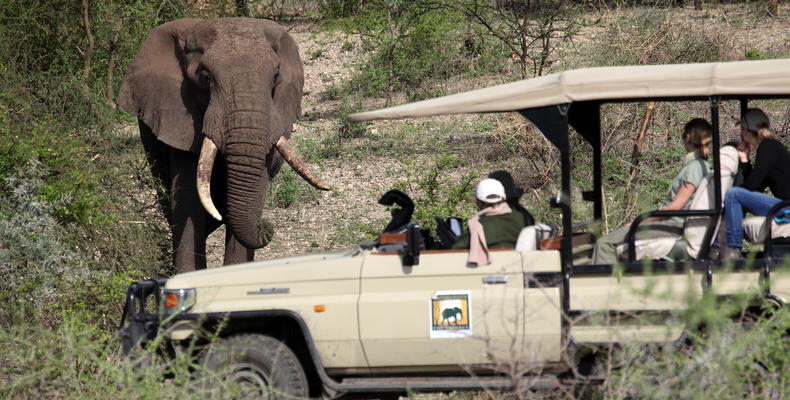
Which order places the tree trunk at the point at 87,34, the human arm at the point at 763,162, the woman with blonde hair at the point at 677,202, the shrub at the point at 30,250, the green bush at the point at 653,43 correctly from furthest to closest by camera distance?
the green bush at the point at 653,43 → the tree trunk at the point at 87,34 → the shrub at the point at 30,250 → the human arm at the point at 763,162 → the woman with blonde hair at the point at 677,202

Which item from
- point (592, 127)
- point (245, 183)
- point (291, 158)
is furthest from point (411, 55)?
point (592, 127)

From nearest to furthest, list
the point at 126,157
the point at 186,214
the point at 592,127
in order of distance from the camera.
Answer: the point at 592,127
the point at 186,214
the point at 126,157

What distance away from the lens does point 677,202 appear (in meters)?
6.14

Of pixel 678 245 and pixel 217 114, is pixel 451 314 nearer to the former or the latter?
pixel 678 245

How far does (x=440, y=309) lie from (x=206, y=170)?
4.56 meters

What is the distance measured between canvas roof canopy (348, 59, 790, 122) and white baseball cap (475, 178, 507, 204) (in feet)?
1.71

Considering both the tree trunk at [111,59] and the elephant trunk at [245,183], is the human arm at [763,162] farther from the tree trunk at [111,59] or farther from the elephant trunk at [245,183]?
the tree trunk at [111,59]

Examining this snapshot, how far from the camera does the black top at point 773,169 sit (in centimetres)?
661

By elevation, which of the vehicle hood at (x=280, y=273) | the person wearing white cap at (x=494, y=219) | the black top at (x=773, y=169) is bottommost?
the vehicle hood at (x=280, y=273)

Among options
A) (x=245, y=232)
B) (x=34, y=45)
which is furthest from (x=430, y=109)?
(x=34, y=45)

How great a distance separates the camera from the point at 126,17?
14.8 meters

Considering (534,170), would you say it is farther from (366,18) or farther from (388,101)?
(366,18)

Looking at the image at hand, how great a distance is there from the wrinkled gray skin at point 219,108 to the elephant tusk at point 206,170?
9cm

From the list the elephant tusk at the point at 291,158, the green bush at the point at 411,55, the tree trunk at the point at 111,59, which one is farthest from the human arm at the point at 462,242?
the green bush at the point at 411,55
